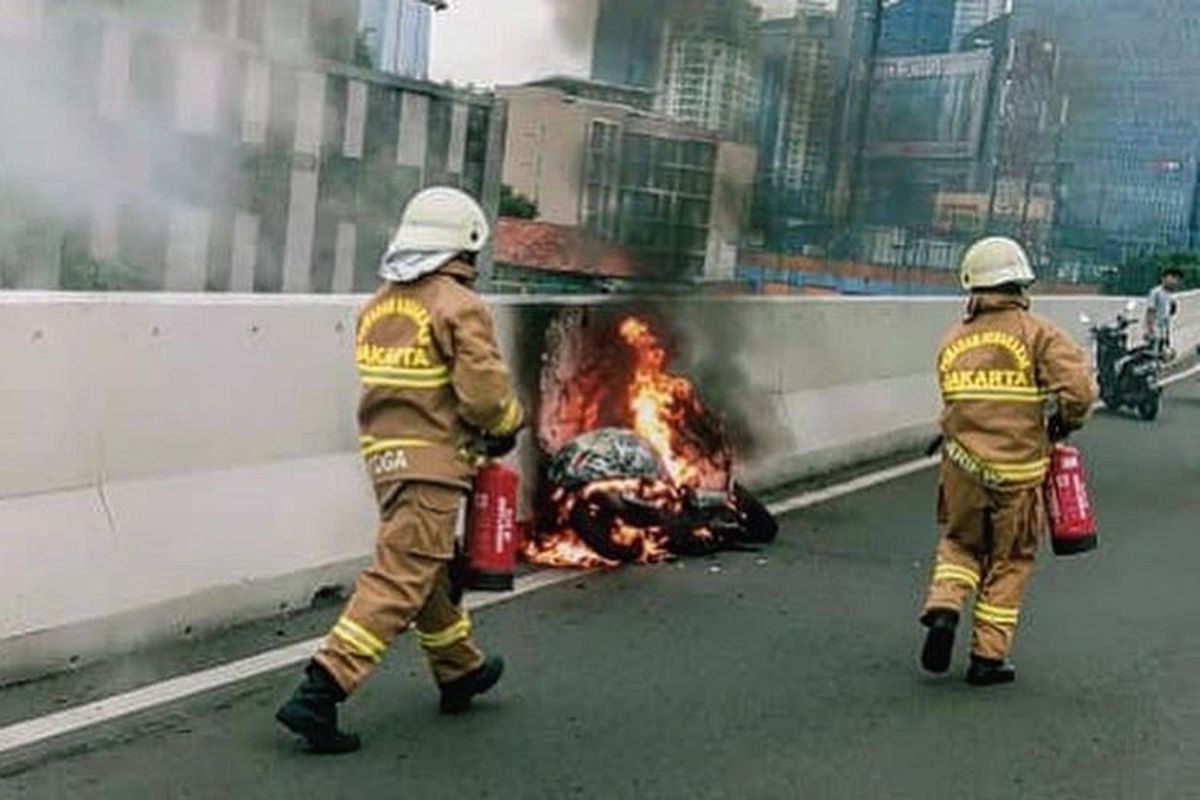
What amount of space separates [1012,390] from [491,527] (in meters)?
2.10

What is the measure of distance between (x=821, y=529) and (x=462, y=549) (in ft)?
12.9

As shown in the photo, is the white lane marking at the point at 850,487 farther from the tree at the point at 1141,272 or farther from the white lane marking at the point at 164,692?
the tree at the point at 1141,272

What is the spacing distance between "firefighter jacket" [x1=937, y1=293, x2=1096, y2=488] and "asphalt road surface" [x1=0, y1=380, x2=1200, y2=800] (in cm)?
77

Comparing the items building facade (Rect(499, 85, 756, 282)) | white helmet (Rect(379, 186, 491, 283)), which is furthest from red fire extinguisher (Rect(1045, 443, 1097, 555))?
building facade (Rect(499, 85, 756, 282))

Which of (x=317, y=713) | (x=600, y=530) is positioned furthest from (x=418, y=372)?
(x=600, y=530)

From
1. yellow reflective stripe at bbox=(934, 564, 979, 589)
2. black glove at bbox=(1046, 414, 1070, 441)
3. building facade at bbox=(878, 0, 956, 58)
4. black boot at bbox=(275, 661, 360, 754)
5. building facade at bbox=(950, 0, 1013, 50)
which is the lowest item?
black boot at bbox=(275, 661, 360, 754)

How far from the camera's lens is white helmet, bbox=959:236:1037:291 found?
601 cm

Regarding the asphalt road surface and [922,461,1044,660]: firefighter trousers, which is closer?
the asphalt road surface

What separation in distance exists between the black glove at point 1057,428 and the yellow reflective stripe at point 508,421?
2.19 m

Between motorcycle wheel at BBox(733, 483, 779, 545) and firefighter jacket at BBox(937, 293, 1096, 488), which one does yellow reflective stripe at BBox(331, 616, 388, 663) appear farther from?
motorcycle wheel at BBox(733, 483, 779, 545)

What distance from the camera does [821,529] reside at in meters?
8.59

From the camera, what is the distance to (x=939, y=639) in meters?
5.86

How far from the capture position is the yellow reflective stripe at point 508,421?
471 centimetres

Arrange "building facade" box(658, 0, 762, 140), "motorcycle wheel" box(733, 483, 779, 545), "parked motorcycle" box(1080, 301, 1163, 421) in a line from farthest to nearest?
"parked motorcycle" box(1080, 301, 1163, 421), "building facade" box(658, 0, 762, 140), "motorcycle wheel" box(733, 483, 779, 545)
